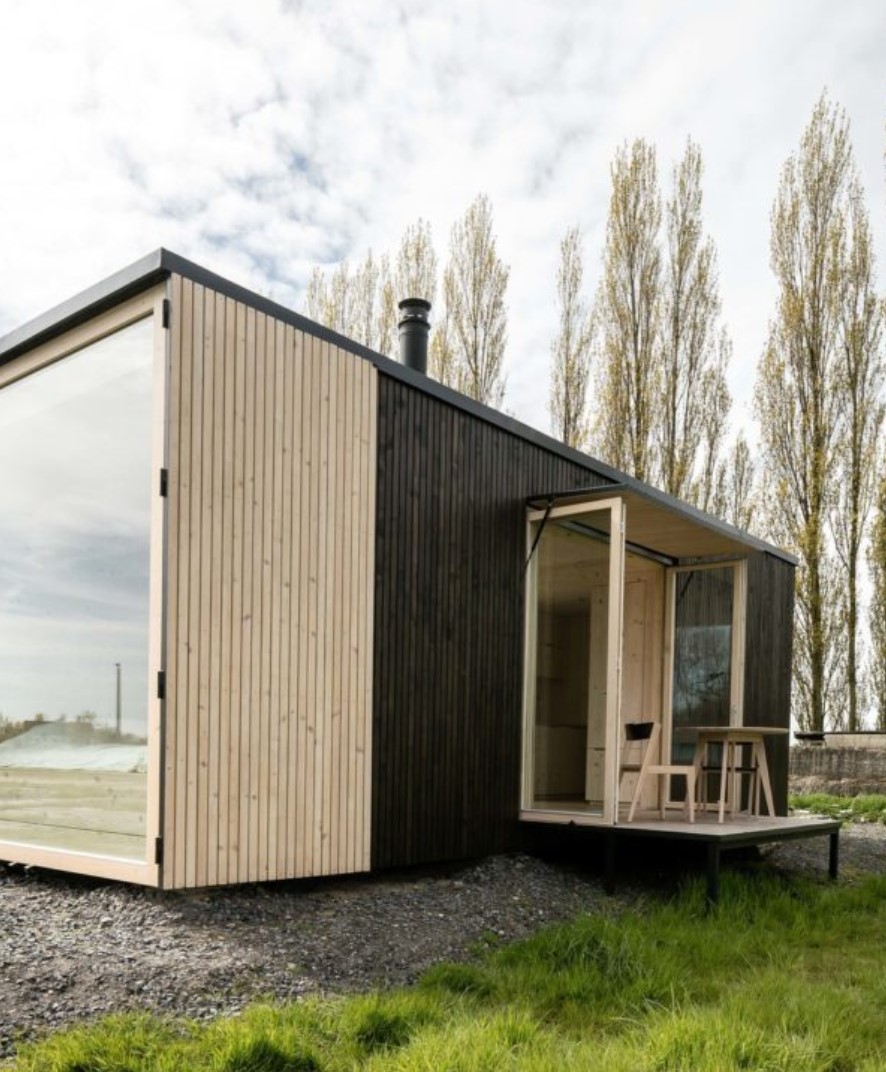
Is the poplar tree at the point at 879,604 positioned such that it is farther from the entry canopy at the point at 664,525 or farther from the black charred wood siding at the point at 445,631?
the black charred wood siding at the point at 445,631

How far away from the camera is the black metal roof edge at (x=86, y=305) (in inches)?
195

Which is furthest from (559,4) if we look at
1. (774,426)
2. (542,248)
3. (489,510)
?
(542,248)

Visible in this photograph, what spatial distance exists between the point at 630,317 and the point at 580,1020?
1404 centimetres

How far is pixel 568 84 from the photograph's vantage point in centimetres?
734

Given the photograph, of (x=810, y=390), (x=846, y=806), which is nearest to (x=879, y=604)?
(x=810, y=390)

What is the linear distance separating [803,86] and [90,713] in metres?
15.0

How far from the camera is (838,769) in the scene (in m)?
14.1

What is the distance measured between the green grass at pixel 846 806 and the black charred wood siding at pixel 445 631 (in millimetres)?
6227

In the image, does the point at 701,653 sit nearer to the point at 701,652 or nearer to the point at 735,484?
the point at 701,652

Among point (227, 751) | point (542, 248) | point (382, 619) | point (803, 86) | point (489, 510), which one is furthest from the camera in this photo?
point (542, 248)

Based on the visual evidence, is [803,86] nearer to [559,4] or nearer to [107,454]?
[559,4]

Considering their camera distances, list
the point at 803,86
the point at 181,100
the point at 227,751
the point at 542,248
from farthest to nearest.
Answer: the point at 542,248 < the point at 803,86 < the point at 181,100 < the point at 227,751

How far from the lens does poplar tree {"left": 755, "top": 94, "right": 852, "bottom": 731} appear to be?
50.6 ft

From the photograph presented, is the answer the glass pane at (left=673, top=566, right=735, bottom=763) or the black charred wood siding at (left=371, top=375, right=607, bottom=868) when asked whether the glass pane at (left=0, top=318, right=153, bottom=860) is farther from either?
the glass pane at (left=673, top=566, right=735, bottom=763)
